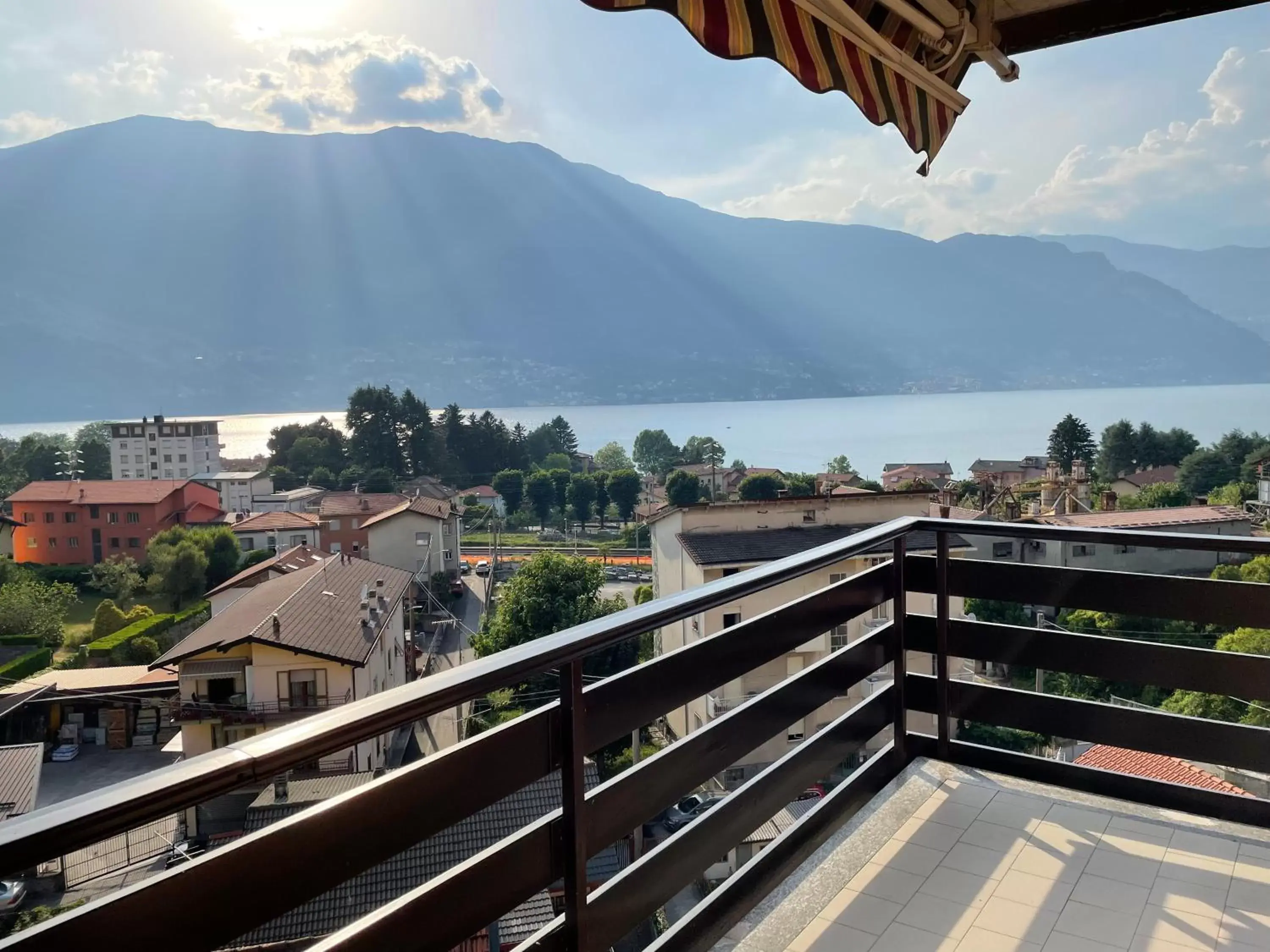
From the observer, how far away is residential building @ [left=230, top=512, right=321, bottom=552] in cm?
3697

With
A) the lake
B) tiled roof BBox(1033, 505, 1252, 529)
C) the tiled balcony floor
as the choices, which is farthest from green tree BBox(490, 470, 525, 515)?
the tiled balcony floor

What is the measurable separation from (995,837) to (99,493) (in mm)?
44942

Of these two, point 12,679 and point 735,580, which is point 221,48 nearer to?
point 12,679

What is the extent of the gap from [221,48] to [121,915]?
458 feet

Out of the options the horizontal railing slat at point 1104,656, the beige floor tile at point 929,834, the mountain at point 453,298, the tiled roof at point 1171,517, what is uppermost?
the mountain at point 453,298

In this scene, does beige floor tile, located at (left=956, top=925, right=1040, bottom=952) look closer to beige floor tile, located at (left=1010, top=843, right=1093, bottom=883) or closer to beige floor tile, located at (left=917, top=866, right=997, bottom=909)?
beige floor tile, located at (left=917, top=866, right=997, bottom=909)

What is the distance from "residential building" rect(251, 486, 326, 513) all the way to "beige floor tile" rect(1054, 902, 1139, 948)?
44632mm

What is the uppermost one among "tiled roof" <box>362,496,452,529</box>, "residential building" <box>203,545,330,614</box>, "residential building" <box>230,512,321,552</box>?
"tiled roof" <box>362,496,452,529</box>

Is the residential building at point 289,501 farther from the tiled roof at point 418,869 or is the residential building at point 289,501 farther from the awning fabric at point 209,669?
the tiled roof at point 418,869

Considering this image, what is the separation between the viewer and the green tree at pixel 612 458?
58.1 metres

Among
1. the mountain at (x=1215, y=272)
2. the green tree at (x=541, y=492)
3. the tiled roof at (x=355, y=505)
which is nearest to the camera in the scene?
the tiled roof at (x=355, y=505)

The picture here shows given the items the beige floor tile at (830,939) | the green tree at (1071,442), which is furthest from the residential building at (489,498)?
the beige floor tile at (830,939)

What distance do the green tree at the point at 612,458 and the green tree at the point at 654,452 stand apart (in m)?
0.87

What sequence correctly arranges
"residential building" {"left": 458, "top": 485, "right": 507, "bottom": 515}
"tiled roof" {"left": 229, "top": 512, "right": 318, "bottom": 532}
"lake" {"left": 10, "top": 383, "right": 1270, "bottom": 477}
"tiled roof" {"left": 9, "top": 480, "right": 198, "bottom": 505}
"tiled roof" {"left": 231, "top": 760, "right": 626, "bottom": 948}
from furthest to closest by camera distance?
"lake" {"left": 10, "top": 383, "right": 1270, "bottom": 477}, "residential building" {"left": 458, "top": 485, "right": 507, "bottom": 515}, "tiled roof" {"left": 9, "top": 480, "right": 198, "bottom": 505}, "tiled roof" {"left": 229, "top": 512, "right": 318, "bottom": 532}, "tiled roof" {"left": 231, "top": 760, "right": 626, "bottom": 948}
